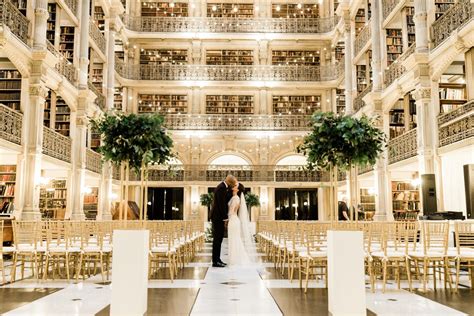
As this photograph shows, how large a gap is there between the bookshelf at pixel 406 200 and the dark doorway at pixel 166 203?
9.78 metres

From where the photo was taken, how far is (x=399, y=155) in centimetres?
1338

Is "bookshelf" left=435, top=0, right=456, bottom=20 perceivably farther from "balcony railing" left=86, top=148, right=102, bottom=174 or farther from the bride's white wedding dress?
"balcony railing" left=86, top=148, right=102, bottom=174

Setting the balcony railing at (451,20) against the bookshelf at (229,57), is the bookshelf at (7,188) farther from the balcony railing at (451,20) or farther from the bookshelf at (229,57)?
the bookshelf at (229,57)

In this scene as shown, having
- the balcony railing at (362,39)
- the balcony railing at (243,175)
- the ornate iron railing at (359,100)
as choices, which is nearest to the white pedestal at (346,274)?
the ornate iron railing at (359,100)

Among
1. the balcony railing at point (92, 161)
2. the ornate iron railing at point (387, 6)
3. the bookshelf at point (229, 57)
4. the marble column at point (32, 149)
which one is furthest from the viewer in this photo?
the bookshelf at point (229, 57)

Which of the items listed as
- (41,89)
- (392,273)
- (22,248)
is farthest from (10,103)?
(392,273)

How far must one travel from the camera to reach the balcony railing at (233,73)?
21172mm

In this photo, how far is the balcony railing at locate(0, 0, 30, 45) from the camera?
370 inches

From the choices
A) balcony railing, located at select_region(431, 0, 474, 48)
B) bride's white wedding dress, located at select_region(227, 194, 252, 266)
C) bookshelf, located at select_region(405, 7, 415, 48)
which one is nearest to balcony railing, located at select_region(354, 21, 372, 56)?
bookshelf, located at select_region(405, 7, 415, 48)

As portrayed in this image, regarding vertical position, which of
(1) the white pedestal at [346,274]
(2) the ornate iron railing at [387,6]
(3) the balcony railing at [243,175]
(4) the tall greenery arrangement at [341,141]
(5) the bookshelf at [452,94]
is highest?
(2) the ornate iron railing at [387,6]

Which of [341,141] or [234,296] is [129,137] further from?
[341,141]

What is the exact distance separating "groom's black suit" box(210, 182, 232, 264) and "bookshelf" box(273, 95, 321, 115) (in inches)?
553

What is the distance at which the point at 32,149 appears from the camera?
10672mm

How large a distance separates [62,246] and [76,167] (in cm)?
777
